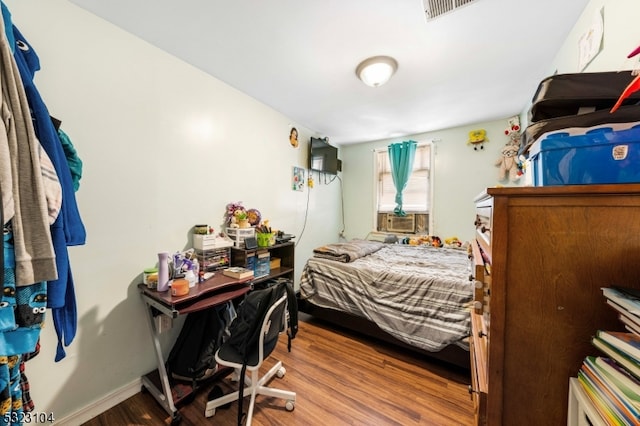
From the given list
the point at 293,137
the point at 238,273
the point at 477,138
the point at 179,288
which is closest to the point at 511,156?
the point at 477,138

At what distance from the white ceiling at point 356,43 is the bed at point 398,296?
176 cm

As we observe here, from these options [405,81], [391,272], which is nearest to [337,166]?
[405,81]

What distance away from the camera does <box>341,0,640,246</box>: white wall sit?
1.02 m

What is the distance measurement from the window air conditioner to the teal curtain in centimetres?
10

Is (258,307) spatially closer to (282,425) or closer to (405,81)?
(282,425)

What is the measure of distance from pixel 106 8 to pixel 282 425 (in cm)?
271

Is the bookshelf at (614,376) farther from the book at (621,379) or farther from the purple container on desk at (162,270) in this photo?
the purple container on desk at (162,270)

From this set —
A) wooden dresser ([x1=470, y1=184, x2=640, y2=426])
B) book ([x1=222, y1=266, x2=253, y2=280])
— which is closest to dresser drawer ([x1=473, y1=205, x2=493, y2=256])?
wooden dresser ([x1=470, y1=184, x2=640, y2=426])

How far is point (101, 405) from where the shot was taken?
1.39 m

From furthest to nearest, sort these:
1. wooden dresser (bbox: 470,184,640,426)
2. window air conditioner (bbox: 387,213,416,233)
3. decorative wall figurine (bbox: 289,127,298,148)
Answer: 1. window air conditioner (bbox: 387,213,416,233)
2. decorative wall figurine (bbox: 289,127,298,148)
3. wooden dresser (bbox: 470,184,640,426)

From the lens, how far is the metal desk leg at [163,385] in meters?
1.34

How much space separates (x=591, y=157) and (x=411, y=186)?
3.08 metres

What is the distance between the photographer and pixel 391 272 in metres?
2.08

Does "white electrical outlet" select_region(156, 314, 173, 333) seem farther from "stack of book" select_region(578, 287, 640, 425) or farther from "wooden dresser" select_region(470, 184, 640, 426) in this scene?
"stack of book" select_region(578, 287, 640, 425)
